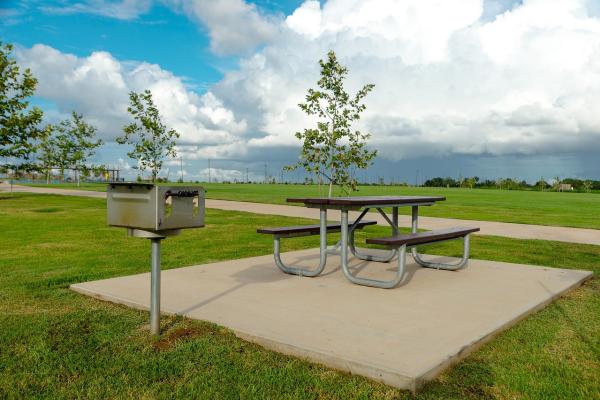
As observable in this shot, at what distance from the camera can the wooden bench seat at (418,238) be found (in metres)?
4.71

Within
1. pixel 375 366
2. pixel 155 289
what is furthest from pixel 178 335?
pixel 375 366

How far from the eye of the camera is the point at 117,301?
14.9ft

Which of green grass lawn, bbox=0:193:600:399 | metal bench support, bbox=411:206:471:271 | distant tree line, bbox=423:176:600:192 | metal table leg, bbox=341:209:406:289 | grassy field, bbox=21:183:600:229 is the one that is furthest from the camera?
distant tree line, bbox=423:176:600:192

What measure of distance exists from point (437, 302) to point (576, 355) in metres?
1.35

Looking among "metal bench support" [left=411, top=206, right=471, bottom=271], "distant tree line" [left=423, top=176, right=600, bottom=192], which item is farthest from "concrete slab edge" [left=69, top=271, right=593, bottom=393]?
"distant tree line" [left=423, top=176, right=600, bottom=192]

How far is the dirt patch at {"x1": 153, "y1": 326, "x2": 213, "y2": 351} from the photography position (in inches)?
135

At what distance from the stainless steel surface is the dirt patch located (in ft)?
2.64

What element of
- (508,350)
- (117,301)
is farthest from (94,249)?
(508,350)

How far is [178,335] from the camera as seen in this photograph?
3.61m

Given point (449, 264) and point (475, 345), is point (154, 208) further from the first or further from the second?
point (449, 264)

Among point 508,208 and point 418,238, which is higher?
point 418,238

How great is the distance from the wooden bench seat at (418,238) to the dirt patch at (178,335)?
6.00 feet

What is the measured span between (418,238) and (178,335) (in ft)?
8.59

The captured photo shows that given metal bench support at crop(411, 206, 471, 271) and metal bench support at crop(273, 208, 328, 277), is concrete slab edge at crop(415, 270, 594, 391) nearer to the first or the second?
metal bench support at crop(411, 206, 471, 271)
